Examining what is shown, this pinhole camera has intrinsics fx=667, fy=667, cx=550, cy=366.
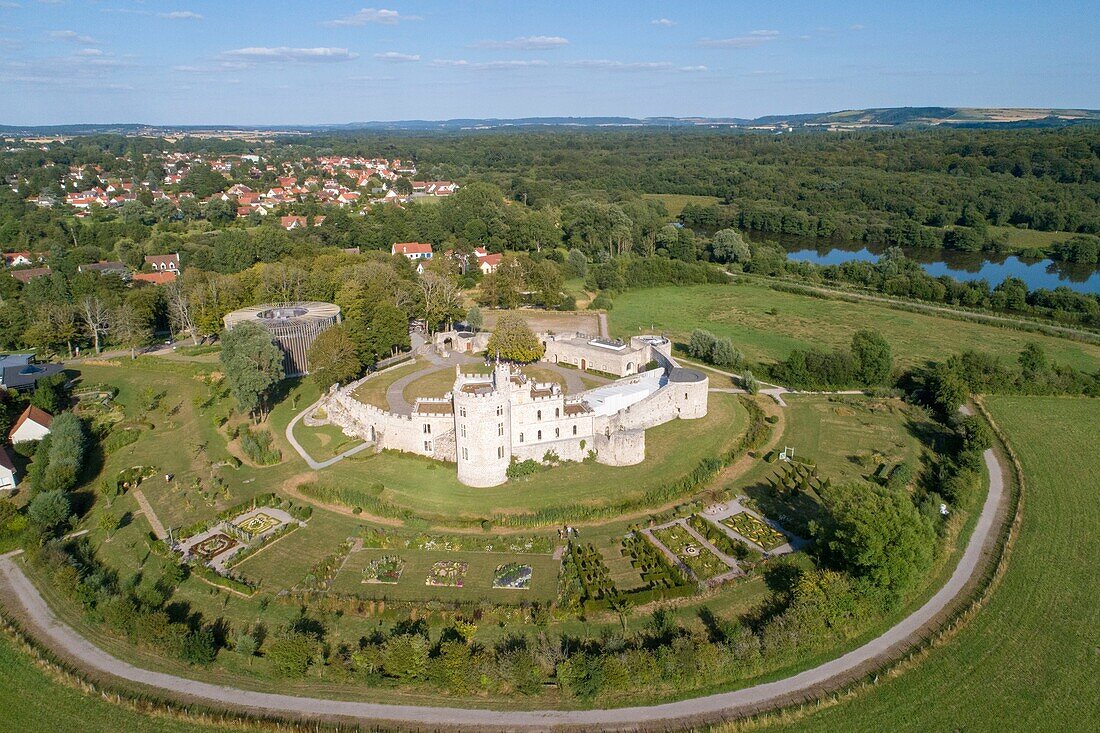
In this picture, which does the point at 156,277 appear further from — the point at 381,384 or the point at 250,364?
the point at 381,384

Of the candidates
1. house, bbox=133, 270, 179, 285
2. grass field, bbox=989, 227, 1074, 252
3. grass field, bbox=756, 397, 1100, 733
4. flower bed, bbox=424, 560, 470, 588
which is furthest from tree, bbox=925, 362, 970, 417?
grass field, bbox=989, 227, 1074, 252

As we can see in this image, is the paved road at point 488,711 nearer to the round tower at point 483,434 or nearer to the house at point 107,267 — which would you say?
the round tower at point 483,434

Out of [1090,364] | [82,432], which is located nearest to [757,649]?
[82,432]

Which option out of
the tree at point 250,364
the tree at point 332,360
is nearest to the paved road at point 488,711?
the tree at point 250,364

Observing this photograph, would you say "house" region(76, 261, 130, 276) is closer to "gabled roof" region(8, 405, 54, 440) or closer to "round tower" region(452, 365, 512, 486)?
"gabled roof" region(8, 405, 54, 440)

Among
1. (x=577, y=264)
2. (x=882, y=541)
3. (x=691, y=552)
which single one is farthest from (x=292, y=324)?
(x=577, y=264)
